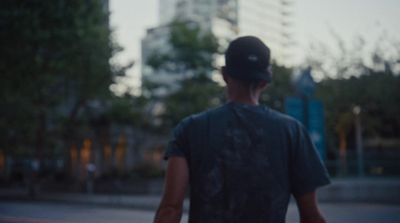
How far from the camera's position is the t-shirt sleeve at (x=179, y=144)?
8.16 ft

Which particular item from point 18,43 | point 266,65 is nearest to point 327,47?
point 18,43

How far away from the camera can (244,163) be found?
2467 millimetres

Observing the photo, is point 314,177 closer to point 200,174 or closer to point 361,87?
point 200,174

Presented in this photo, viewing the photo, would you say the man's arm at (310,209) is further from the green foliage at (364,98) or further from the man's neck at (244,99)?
the green foliage at (364,98)

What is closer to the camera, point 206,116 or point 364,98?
point 206,116

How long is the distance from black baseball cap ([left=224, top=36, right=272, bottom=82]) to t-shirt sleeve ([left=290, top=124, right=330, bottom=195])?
1.03 feet

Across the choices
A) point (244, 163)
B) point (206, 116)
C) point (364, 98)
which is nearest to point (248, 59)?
point (206, 116)

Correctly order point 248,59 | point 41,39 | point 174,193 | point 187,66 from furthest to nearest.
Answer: point 187,66
point 41,39
point 248,59
point 174,193

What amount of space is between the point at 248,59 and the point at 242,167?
1.61 feet

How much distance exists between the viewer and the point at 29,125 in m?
30.1

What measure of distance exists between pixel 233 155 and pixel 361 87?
2851cm

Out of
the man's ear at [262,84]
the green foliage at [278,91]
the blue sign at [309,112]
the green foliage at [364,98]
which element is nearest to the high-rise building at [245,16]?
the green foliage at [278,91]

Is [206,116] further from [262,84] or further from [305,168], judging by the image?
[305,168]

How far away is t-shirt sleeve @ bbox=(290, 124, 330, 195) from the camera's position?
2.46 m
